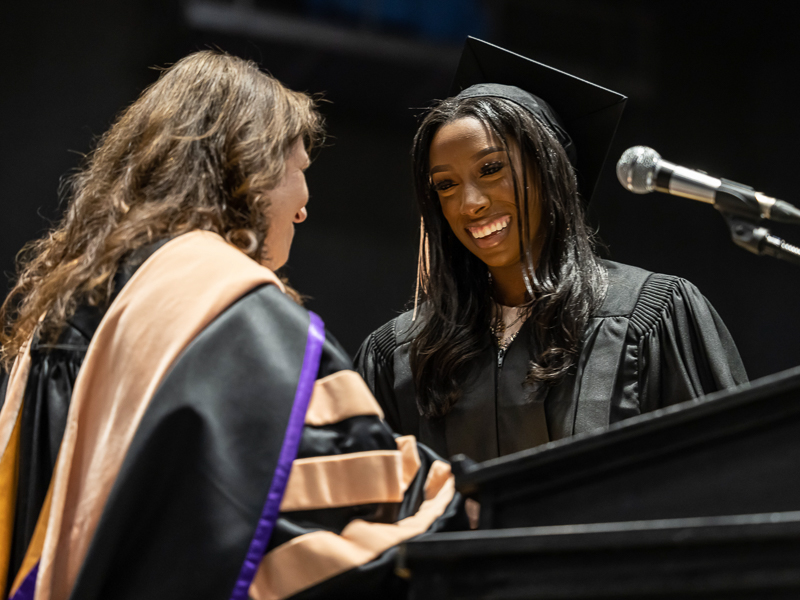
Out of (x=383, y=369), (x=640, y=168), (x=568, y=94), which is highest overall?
(x=568, y=94)

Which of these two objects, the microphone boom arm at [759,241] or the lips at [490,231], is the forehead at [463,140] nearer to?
the lips at [490,231]

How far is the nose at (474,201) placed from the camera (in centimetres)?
252

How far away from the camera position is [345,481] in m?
1.53

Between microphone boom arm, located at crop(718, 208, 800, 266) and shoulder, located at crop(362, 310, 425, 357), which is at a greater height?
microphone boom arm, located at crop(718, 208, 800, 266)

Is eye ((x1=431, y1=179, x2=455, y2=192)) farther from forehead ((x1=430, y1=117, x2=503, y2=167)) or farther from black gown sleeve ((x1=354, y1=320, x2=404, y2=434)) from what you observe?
black gown sleeve ((x1=354, y1=320, x2=404, y2=434))

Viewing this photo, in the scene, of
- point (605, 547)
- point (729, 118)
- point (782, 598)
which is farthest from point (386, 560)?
point (729, 118)

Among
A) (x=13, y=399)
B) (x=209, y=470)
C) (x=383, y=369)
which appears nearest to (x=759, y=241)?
(x=209, y=470)

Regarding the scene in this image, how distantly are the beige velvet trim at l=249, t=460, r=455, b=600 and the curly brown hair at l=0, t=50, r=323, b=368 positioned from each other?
24.4 inches

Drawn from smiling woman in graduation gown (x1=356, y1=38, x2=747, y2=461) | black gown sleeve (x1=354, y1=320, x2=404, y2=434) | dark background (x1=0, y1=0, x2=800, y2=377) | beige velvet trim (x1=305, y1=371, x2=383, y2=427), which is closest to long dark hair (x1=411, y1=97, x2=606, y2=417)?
smiling woman in graduation gown (x1=356, y1=38, x2=747, y2=461)

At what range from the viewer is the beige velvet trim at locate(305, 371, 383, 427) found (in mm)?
1567

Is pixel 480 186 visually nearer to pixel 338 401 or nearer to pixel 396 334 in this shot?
pixel 396 334

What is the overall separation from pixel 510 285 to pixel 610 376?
0.48 meters

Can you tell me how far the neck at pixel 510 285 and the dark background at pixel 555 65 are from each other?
A: 5.69 ft

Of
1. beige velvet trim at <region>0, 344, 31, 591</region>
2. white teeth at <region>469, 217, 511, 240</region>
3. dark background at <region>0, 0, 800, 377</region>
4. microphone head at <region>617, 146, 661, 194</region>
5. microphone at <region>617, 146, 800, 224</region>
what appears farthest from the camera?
dark background at <region>0, 0, 800, 377</region>
